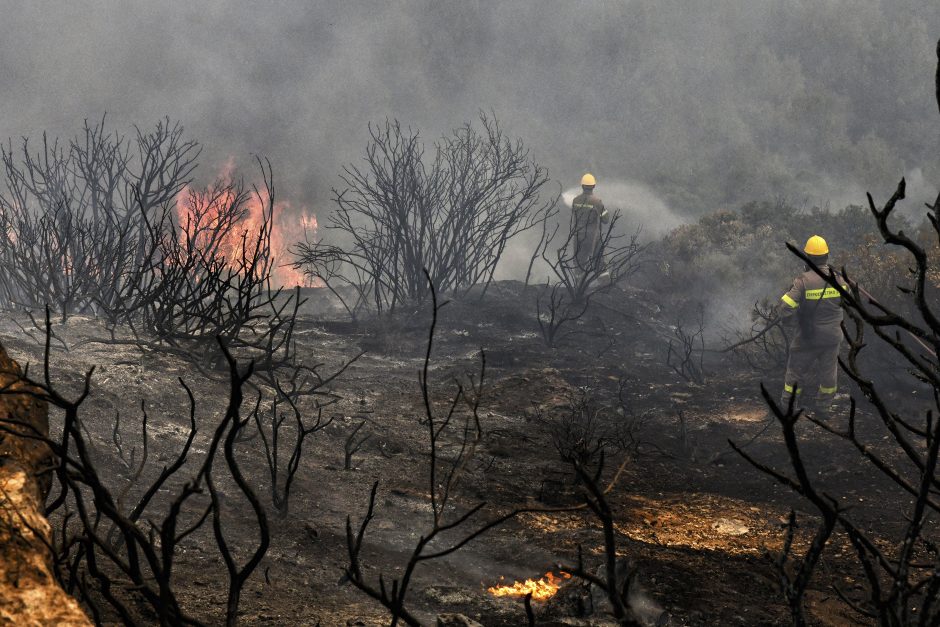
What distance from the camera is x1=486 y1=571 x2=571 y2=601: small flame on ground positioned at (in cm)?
379

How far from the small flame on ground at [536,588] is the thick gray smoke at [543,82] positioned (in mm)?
23572

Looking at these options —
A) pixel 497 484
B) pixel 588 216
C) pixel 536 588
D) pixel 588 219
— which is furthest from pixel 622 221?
pixel 536 588

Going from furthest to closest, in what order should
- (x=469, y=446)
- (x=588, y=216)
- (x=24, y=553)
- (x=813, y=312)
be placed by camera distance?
(x=588, y=216) → (x=813, y=312) → (x=469, y=446) → (x=24, y=553)

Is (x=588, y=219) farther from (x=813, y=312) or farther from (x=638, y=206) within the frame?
(x=638, y=206)

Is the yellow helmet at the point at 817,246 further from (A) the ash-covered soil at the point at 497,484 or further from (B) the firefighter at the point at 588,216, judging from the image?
(B) the firefighter at the point at 588,216

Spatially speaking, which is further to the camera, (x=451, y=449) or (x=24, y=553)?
(x=451, y=449)

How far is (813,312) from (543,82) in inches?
1350

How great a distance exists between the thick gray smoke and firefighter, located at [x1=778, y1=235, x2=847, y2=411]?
723 inches

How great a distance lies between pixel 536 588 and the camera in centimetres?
387

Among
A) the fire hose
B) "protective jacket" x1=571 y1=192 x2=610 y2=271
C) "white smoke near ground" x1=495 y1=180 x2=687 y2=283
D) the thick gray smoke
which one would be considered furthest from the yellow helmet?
the thick gray smoke

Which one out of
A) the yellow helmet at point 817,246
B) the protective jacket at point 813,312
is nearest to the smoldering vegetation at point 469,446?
the protective jacket at point 813,312

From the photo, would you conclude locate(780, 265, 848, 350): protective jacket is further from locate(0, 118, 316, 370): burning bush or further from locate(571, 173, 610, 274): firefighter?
locate(571, 173, 610, 274): firefighter

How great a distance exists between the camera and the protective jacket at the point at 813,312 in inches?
319

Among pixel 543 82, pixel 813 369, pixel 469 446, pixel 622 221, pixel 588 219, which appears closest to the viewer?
pixel 469 446
